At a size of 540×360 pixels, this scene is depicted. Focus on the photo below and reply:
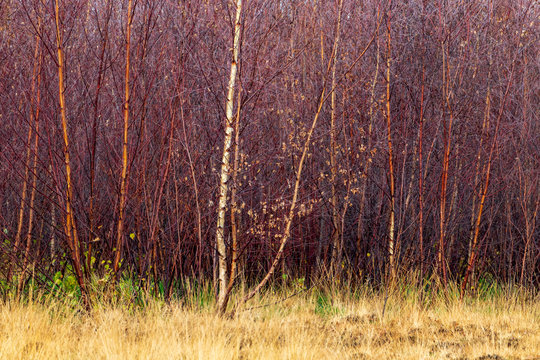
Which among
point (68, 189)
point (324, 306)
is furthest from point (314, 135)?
point (68, 189)

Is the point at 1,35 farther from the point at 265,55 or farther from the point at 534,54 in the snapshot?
the point at 534,54

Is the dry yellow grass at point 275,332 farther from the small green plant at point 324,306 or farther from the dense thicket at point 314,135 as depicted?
the dense thicket at point 314,135

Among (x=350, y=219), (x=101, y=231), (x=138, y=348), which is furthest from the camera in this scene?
(x=350, y=219)

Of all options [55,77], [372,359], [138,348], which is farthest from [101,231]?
[372,359]

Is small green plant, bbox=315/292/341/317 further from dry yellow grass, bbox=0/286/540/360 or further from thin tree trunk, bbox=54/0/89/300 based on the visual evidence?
thin tree trunk, bbox=54/0/89/300

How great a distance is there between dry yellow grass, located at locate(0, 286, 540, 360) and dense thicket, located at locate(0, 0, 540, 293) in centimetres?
56

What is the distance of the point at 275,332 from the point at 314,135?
2476 mm

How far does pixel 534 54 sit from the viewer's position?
705cm

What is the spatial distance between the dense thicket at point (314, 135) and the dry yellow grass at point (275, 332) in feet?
1.85

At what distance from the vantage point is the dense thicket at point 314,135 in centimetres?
530

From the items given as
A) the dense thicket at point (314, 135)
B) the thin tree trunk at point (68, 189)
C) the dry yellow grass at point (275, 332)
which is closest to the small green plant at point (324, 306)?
the dry yellow grass at point (275, 332)

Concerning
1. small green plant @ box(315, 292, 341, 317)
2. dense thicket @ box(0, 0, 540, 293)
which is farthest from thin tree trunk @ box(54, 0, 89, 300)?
small green plant @ box(315, 292, 341, 317)

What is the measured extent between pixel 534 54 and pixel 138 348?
579cm

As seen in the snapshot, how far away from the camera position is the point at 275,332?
429cm
